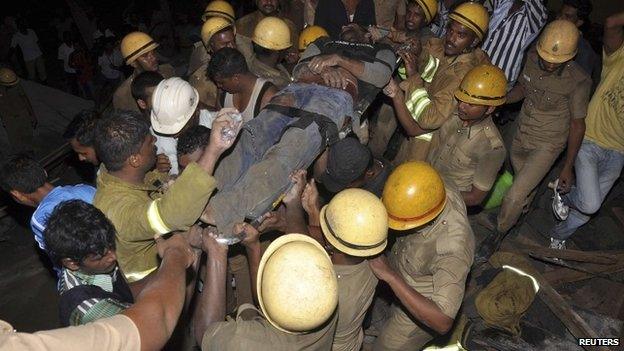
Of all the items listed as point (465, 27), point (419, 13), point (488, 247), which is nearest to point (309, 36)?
point (419, 13)

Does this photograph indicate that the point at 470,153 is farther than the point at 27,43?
No

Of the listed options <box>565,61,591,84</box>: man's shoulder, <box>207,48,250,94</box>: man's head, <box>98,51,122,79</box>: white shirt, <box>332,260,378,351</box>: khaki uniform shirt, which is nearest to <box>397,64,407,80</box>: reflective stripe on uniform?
<box>565,61,591,84</box>: man's shoulder

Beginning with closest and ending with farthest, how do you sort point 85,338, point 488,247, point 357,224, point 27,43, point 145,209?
1. point 85,338
2. point 357,224
3. point 145,209
4. point 488,247
5. point 27,43

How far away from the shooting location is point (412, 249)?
3.17 metres

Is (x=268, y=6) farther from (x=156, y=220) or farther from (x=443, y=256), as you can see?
(x=443, y=256)

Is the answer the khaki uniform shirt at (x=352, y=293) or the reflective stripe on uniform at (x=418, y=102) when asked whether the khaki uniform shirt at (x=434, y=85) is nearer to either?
the reflective stripe on uniform at (x=418, y=102)

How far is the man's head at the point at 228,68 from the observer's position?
3760mm

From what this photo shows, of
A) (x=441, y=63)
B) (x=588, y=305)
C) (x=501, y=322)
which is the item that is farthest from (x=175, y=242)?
(x=588, y=305)

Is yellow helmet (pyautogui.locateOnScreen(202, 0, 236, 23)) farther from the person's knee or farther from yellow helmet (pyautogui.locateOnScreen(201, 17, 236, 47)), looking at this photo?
the person's knee

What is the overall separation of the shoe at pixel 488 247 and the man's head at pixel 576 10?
2.40 metres

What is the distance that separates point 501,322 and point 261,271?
8.36 ft

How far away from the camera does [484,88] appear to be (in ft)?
11.9

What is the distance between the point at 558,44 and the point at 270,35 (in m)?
2.74

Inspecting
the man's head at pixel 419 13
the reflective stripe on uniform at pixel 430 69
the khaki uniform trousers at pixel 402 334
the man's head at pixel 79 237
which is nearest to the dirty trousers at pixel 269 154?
the man's head at pixel 79 237
